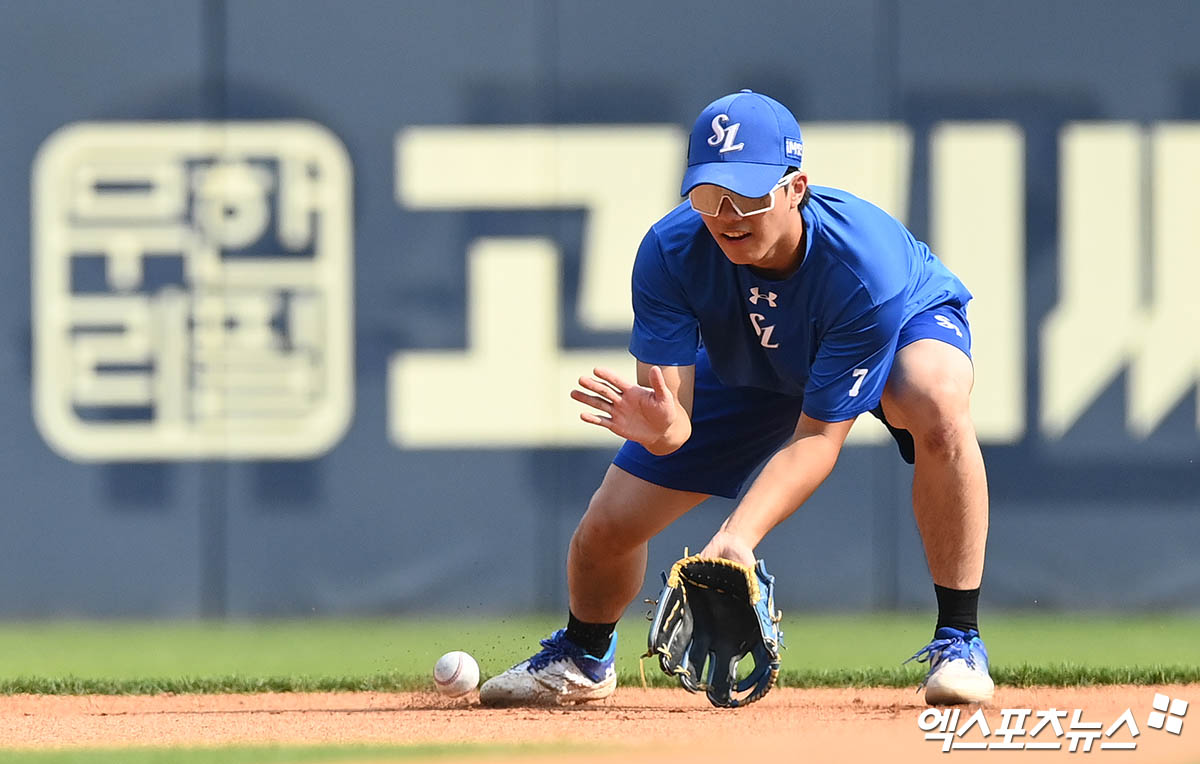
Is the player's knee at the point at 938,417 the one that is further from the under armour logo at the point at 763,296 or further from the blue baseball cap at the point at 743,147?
the blue baseball cap at the point at 743,147

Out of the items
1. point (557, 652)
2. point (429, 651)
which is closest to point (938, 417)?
point (557, 652)

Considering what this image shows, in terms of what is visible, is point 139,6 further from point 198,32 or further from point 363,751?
point 363,751

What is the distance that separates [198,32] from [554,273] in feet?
5.51

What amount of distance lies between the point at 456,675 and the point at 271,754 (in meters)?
0.97

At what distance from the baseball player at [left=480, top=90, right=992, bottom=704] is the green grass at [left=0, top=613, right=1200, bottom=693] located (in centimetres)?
74

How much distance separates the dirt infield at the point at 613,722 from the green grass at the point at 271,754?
0.09 m

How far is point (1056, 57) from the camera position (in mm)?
6750

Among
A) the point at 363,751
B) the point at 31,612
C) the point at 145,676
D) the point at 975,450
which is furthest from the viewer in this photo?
the point at 31,612

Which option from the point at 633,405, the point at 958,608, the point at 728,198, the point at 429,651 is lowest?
the point at 429,651

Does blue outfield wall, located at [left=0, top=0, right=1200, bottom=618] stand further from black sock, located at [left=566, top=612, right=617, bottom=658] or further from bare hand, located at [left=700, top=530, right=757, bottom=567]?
bare hand, located at [left=700, top=530, right=757, bottom=567]

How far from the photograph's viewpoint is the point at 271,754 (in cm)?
336

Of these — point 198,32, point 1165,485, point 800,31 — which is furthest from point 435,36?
point 1165,485

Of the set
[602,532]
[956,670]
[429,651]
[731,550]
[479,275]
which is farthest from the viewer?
[479,275]

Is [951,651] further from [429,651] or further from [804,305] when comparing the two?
[429,651]
